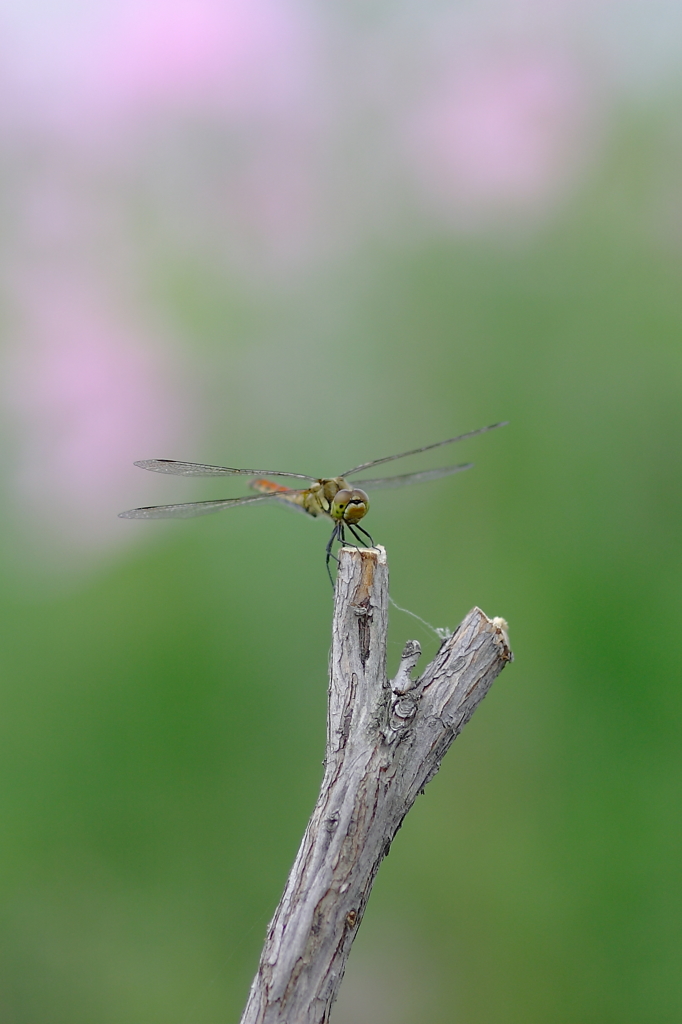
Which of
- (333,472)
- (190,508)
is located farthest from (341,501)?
(333,472)

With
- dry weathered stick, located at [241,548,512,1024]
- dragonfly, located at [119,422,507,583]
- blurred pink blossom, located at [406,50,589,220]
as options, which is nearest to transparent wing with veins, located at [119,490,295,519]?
dragonfly, located at [119,422,507,583]

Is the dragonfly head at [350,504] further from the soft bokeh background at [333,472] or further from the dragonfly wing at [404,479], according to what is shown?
the soft bokeh background at [333,472]

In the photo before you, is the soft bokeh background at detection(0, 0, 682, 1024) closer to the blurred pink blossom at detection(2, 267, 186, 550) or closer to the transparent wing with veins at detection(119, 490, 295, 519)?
the blurred pink blossom at detection(2, 267, 186, 550)

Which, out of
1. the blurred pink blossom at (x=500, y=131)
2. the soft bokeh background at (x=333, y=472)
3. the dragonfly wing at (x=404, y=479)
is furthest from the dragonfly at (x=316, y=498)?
the blurred pink blossom at (x=500, y=131)

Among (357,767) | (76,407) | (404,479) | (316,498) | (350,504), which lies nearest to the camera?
(357,767)

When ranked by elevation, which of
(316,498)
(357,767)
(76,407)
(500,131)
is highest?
(500,131)

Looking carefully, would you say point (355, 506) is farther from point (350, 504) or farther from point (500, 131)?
point (500, 131)

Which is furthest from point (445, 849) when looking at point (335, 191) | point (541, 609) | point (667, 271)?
point (335, 191)
